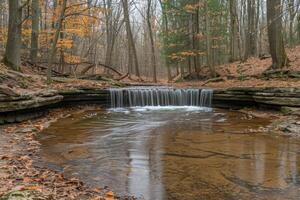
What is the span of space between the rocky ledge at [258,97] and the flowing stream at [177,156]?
1.13 meters

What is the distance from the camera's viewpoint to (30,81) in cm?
1416

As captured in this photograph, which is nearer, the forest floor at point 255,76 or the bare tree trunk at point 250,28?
the forest floor at point 255,76

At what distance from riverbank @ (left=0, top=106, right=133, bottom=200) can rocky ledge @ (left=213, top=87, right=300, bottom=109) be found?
8502 mm

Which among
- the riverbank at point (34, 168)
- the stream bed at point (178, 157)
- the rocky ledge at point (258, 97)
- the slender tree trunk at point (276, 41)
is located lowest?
the stream bed at point (178, 157)

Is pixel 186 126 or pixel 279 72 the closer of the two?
pixel 186 126

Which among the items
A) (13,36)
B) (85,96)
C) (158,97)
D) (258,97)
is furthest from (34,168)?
(158,97)

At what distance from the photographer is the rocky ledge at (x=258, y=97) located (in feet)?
40.2

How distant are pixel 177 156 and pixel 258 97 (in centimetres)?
736

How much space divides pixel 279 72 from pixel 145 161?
1132cm

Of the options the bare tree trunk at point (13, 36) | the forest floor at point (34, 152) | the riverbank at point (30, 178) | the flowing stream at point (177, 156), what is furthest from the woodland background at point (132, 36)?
the riverbank at point (30, 178)

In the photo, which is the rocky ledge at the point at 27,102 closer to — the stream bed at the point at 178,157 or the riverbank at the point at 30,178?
the stream bed at the point at 178,157

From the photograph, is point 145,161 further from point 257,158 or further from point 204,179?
point 257,158

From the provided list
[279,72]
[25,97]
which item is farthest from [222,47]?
[25,97]

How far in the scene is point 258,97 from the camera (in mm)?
13719
